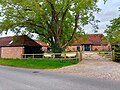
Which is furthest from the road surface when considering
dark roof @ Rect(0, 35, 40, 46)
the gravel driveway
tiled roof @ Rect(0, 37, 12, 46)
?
tiled roof @ Rect(0, 37, 12, 46)

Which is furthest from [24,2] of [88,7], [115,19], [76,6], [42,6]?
[115,19]

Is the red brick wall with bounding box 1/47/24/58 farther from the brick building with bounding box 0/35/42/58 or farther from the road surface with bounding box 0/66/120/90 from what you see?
the road surface with bounding box 0/66/120/90

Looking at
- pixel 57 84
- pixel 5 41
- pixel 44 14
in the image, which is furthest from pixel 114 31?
pixel 5 41

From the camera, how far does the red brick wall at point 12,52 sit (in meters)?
38.3

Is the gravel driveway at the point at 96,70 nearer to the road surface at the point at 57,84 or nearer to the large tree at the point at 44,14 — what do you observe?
the road surface at the point at 57,84

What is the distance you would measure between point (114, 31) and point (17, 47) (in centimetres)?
1829

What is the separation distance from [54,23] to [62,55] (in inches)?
312

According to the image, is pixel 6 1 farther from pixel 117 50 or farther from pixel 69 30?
pixel 117 50

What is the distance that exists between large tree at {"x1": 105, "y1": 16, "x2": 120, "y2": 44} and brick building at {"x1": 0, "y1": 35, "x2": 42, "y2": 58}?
16.0m

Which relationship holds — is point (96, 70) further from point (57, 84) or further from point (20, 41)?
point (20, 41)

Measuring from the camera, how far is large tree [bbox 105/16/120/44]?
88.0ft

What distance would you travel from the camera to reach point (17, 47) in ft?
129

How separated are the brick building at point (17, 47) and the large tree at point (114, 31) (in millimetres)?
16036

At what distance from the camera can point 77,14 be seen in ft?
109
